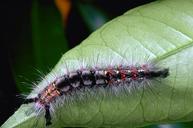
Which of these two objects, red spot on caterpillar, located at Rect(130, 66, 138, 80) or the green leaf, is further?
the green leaf

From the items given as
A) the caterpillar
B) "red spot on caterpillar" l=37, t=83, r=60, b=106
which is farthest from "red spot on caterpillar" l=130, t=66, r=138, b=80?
"red spot on caterpillar" l=37, t=83, r=60, b=106

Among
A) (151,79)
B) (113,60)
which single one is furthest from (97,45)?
(151,79)

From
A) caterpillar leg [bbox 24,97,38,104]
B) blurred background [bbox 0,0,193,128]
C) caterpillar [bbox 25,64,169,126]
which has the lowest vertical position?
caterpillar leg [bbox 24,97,38,104]

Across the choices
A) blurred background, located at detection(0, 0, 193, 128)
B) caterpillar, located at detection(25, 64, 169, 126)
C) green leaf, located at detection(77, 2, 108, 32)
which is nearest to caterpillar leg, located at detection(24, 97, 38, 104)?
caterpillar, located at detection(25, 64, 169, 126)

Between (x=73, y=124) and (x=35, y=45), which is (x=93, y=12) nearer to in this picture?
(x=35, y=45)

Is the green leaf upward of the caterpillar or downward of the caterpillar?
upward

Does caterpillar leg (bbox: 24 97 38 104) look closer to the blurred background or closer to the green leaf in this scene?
the blurred background

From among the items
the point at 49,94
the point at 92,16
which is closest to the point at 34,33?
the point at 92,16

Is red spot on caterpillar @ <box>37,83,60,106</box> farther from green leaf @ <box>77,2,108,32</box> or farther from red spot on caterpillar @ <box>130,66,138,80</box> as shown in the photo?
green leaf @ <box>77,2,108,32</box>

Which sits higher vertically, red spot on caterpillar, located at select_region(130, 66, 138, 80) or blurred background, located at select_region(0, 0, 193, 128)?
blurred background, located at select_region(0, 0, 193, 128)
